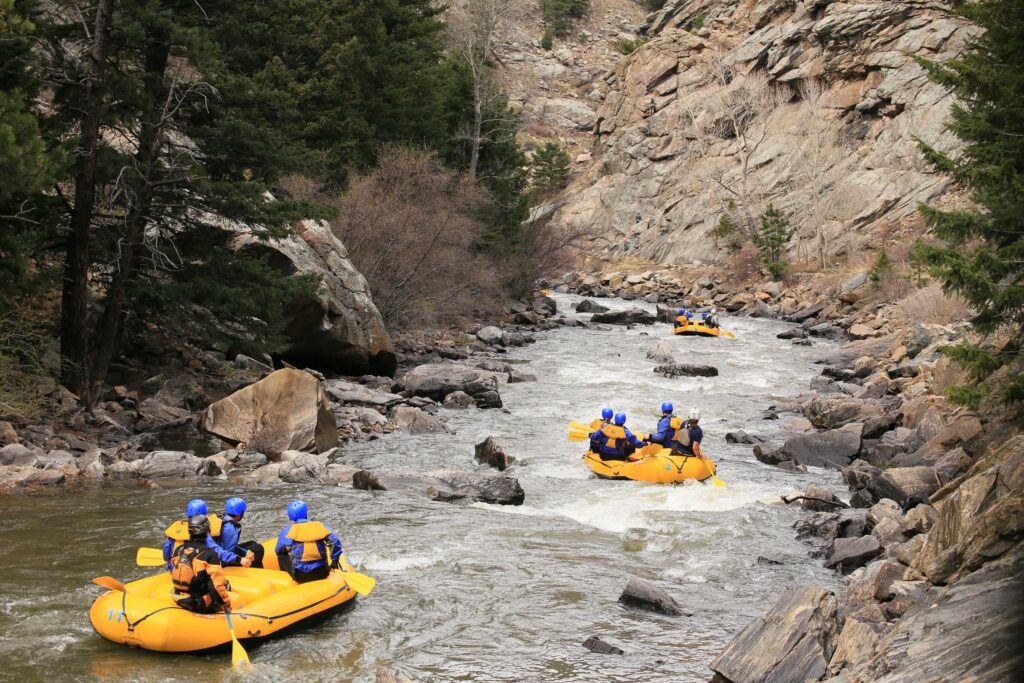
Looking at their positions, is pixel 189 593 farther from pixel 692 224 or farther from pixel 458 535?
pixel 692 224

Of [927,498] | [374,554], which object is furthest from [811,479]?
[374,554]

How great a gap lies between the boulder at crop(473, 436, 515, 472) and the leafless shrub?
12.1 metres

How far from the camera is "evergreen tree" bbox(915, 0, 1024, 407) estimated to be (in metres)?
10.9

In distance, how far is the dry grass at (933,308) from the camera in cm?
2492

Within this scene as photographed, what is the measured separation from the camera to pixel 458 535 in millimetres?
11609

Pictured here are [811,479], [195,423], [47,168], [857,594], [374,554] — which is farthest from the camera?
[195,423]

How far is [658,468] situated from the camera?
47.4ft

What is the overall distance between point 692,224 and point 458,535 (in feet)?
147

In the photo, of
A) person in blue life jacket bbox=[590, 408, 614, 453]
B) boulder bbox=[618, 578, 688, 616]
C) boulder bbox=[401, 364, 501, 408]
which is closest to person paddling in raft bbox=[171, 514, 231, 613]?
boulder bbox=[618, 578, 688, 616]

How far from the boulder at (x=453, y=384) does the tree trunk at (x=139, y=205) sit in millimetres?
6884

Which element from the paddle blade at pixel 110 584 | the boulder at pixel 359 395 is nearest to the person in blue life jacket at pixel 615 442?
the boulder at pixel 359 395

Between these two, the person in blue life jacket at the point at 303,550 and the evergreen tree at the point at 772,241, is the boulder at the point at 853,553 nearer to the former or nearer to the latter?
the person in blue life jacket at the point at 303,550

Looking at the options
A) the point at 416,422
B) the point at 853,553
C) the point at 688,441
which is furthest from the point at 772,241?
the point at 853,553

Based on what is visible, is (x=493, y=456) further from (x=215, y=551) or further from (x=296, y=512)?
(x=215, y=551)
